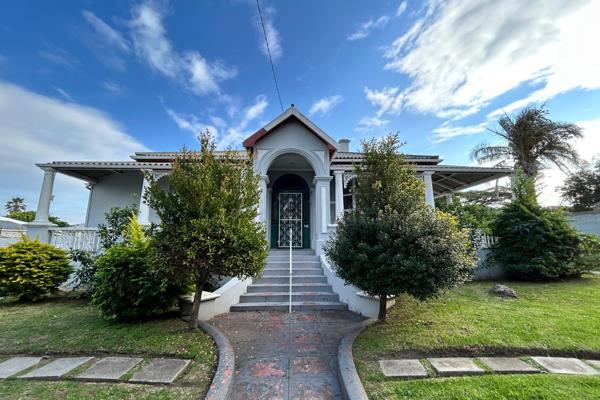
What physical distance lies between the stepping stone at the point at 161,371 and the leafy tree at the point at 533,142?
19.3m

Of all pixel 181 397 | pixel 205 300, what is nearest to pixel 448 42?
pixel 205 300

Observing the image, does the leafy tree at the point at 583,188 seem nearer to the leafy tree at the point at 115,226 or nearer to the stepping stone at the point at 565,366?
the stepping stone at the point at 565,366

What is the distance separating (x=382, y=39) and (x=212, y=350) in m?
9.97

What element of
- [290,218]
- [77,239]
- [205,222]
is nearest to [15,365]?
[205,222]

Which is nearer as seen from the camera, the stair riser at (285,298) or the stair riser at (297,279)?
the stair riser at (285,298)

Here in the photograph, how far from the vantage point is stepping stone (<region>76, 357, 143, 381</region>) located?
315 cm

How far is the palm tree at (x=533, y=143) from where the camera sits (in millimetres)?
15430

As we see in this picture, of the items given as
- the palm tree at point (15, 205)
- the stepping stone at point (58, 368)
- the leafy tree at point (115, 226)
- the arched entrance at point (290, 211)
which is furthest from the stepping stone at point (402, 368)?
the palm tree at point (15, 205)

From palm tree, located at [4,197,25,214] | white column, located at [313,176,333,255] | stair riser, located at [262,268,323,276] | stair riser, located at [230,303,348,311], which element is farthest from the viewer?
palm tree, located at [4,197,25,214]

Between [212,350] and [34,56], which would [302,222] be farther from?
[34,56]

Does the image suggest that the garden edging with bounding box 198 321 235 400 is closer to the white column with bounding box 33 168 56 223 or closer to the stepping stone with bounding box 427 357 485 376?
the stepping stone with bounding box 427 357 485 376

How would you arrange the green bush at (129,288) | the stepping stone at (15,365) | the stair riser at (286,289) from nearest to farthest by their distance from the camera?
the stepping stone at (15,365) → the green bush at (129,288) → the stair riser at (286,289)

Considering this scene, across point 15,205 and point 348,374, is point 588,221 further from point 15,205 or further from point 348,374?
point 15,205

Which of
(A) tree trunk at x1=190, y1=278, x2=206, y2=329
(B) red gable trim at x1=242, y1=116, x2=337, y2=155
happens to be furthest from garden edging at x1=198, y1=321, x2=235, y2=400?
(B) red gable trim at x1=242, y1=116, x2=337, y2=155
